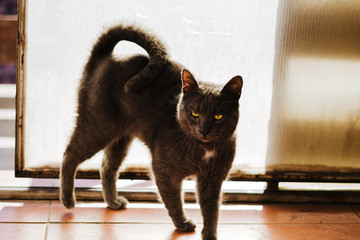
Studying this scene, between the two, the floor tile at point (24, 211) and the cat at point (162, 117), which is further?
the floor tile at point (24, 211)

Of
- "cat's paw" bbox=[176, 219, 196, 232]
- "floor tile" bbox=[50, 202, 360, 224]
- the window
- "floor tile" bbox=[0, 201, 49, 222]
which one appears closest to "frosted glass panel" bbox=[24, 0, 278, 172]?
the window

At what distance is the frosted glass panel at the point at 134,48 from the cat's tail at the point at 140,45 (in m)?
0.06

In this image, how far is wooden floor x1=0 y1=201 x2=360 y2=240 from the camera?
1597 mm

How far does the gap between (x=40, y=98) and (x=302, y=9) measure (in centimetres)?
112

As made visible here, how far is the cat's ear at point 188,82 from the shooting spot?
1428 mm

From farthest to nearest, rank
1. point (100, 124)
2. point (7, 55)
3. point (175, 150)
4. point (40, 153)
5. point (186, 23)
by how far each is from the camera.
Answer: point (7, 55) → point (40, 153) → point (186, 23) → point (100, 124) → point (175, 150)

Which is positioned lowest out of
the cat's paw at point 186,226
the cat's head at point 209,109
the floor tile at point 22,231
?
the floor tile at point 22,231

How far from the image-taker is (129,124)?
1637mm

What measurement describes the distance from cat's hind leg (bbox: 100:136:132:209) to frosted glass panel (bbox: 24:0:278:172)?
0.19m

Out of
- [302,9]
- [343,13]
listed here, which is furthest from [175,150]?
[343,13]

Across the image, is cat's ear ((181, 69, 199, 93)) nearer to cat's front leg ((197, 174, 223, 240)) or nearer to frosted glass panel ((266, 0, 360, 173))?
cat's front leg ((197, 174, 223, 240))

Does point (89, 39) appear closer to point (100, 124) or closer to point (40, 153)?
point (100, 124)

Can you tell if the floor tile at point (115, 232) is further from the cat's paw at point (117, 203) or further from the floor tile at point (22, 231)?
the cat's paw at point (117, 203)

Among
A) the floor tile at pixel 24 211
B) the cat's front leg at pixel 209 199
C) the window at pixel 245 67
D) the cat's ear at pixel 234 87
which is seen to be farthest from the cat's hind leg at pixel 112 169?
the cat's ear at pixel 234 87
